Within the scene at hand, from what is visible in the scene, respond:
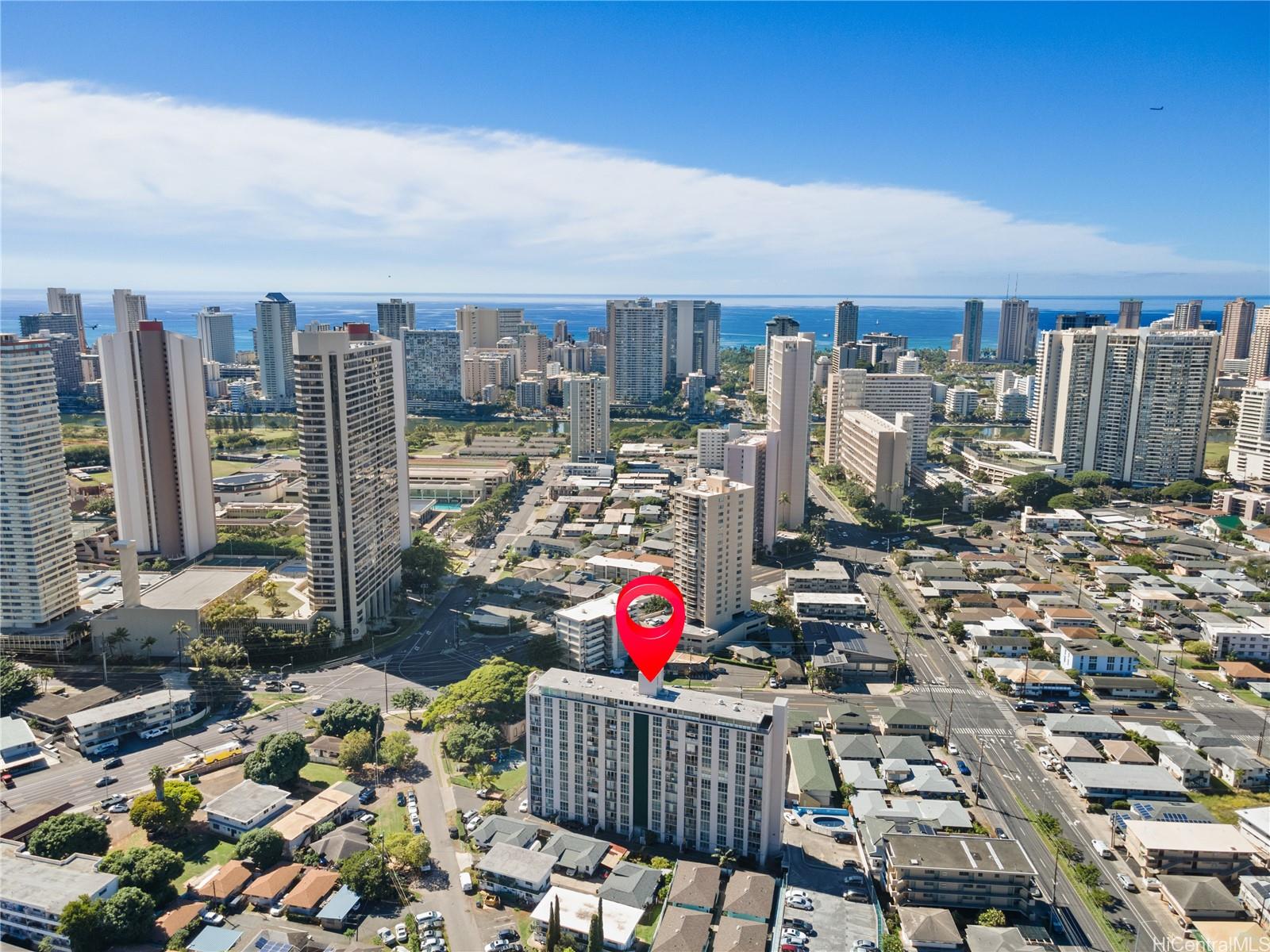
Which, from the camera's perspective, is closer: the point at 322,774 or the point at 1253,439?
the point at 322,774

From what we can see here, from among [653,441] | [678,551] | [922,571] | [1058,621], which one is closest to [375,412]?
[678,551]

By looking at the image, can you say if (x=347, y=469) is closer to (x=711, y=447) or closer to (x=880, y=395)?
(x=711, y=447)

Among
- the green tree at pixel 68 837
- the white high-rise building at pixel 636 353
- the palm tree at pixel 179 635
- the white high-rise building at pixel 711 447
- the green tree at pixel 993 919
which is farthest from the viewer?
→ the white high-rise building at pixel 636 353

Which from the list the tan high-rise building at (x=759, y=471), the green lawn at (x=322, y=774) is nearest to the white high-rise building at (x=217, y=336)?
the tan high-rise building at (x=759, y=471)

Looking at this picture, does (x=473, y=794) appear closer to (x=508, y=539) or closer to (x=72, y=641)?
(x=72, y=641)

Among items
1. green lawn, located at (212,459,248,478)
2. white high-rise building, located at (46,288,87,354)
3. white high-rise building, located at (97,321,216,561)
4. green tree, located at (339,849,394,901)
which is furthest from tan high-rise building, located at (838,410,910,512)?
white high-rise building, located at (46,288,87,354)

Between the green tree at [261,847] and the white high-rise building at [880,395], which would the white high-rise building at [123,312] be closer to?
the green tree at [261,847]

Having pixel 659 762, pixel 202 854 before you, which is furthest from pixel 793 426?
pixel 202 854
